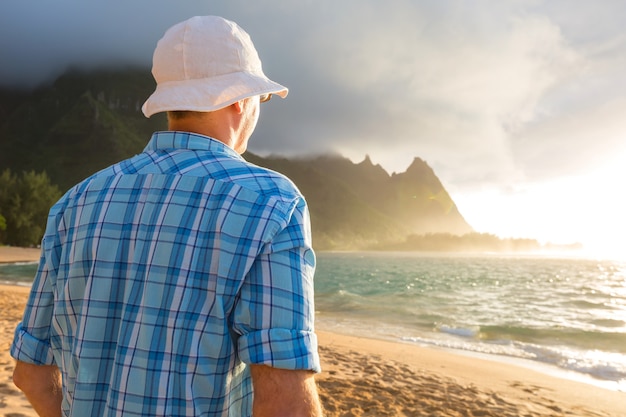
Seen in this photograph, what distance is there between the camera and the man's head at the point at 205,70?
1141 mm

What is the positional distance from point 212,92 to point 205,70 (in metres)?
0.06

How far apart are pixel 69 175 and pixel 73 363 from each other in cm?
13316

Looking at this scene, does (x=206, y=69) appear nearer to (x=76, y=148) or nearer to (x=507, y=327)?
(x=507, y=327)

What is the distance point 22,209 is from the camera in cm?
6222

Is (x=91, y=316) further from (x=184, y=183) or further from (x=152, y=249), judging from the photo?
(x=184, y=183)

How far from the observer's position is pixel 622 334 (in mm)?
15211

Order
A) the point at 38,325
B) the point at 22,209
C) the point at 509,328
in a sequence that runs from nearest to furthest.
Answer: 1. the point at 38,325
2. the point at 509,328
3. the point at 22,209

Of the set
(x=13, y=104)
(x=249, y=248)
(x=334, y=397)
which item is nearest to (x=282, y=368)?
(x=249, y=248)

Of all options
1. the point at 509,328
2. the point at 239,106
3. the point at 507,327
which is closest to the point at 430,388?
the point at 239,106

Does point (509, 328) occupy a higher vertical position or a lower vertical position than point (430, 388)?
lower

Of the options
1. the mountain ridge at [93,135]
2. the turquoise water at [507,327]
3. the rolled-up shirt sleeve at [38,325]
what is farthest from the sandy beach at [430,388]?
the mountain ridge at [93,135]

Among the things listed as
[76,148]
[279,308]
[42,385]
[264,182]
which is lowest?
[42,385]

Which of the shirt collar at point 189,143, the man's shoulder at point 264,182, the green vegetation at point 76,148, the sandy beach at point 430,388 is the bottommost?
the sandy beach at point 430,388

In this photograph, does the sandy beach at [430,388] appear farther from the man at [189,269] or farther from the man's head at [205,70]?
the man's head at [205,70]
